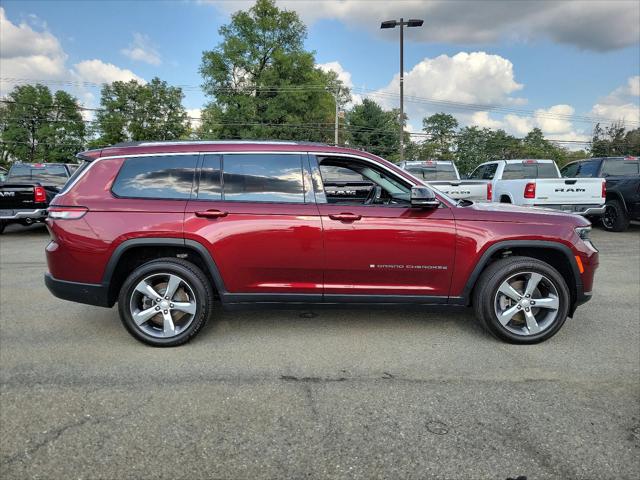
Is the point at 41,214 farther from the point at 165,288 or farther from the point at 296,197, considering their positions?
the point at 296,197

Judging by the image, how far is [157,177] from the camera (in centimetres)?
393

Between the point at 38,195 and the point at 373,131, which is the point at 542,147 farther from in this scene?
the point at 38,195

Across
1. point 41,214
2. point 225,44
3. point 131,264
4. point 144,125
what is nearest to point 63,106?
point 144,125

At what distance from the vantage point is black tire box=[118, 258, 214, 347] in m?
3.82

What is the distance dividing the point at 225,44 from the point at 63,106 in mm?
30313

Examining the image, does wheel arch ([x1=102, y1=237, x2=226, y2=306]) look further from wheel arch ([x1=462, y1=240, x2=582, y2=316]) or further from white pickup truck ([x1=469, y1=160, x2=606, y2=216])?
white pickup truck ([x1=469, y1=160, x2=606, y2=216])

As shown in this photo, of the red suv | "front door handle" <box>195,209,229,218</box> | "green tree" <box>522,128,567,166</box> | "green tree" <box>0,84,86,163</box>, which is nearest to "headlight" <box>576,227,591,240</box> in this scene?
the red suv

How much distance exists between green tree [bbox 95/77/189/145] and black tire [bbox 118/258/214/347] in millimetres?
60379

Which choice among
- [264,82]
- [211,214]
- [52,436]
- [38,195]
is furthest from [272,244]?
[264,82]

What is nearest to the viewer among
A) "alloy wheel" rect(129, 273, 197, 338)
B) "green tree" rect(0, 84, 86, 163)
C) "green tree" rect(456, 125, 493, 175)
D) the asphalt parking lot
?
the asphalt parking lot

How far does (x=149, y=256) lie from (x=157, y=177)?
28.2 inches

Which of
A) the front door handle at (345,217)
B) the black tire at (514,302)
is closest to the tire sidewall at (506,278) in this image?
the black tire at (514,302)

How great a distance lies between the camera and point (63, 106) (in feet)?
206

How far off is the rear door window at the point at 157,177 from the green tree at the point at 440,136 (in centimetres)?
6736
